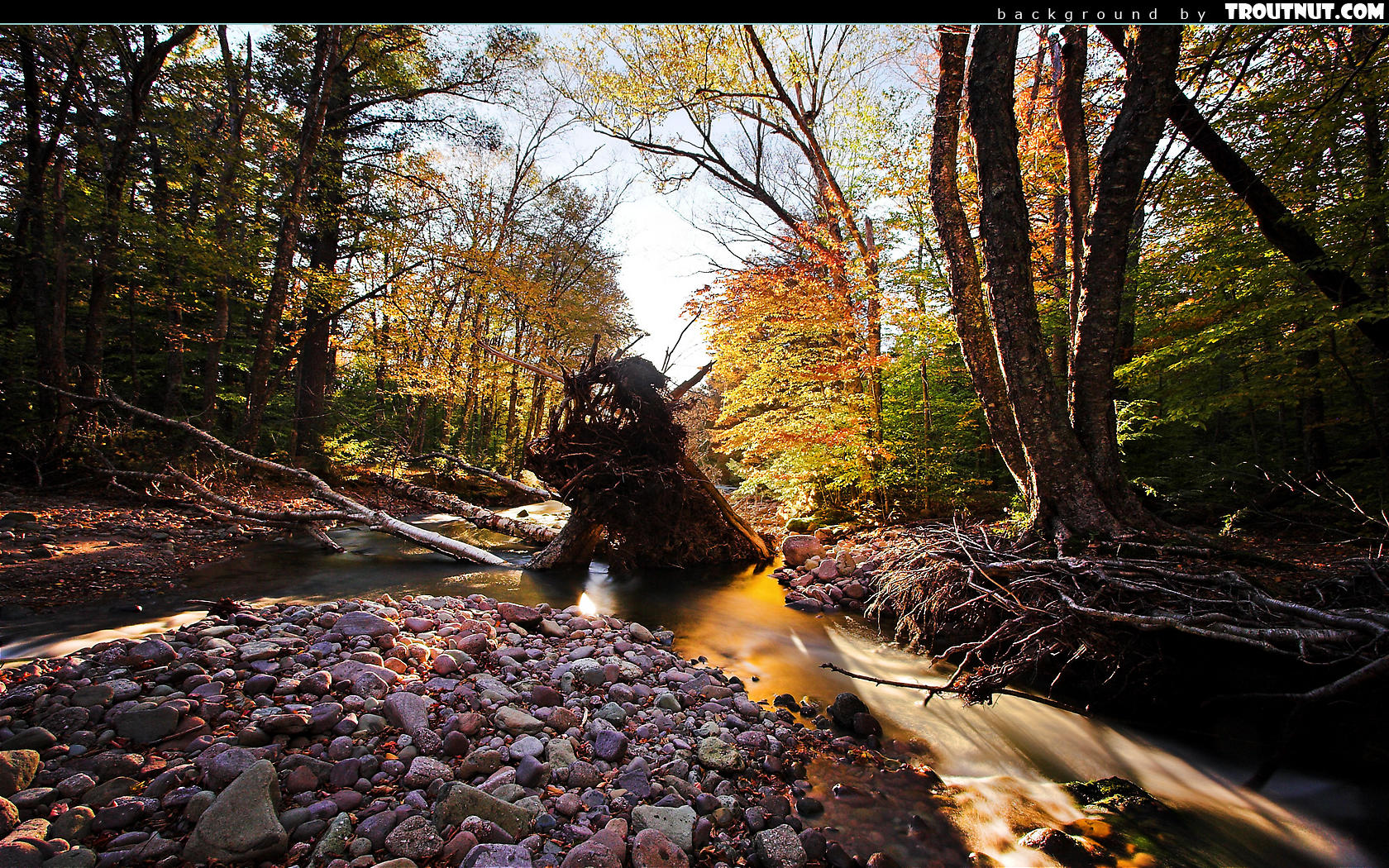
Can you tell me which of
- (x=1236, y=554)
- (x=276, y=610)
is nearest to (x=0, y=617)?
(x=276, y=610)

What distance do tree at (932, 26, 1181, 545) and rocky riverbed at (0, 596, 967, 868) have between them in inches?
111

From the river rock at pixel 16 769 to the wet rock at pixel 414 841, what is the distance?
4.60ft

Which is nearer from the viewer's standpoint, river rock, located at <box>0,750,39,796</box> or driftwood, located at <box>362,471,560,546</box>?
river rock, located at <box>0,750,39,796</box>

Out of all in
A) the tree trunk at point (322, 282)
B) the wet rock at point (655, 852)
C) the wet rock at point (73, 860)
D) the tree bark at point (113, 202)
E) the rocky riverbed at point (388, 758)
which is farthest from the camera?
the tree trunk at point (322, 282)

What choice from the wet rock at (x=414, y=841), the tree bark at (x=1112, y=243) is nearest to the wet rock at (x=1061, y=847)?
the wet rock at (x=414, y=841)

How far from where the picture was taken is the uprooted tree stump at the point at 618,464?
6.34m

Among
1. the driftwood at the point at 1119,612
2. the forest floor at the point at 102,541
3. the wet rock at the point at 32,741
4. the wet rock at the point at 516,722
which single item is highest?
the driftwood at the point at 1119,612

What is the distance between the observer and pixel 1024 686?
3.69 metres

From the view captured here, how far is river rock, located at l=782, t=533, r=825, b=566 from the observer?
281 inches

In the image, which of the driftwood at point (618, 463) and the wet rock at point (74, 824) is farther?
the driftwood at point (618, 463)

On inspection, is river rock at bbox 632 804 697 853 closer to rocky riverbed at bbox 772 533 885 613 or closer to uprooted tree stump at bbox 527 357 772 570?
rocky riverbed at bbox 772 533 885 613

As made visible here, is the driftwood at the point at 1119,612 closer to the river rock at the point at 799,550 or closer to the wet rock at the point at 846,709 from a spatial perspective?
the wet rock at the point at 846,709

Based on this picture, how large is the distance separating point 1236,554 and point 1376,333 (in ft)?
14.8
